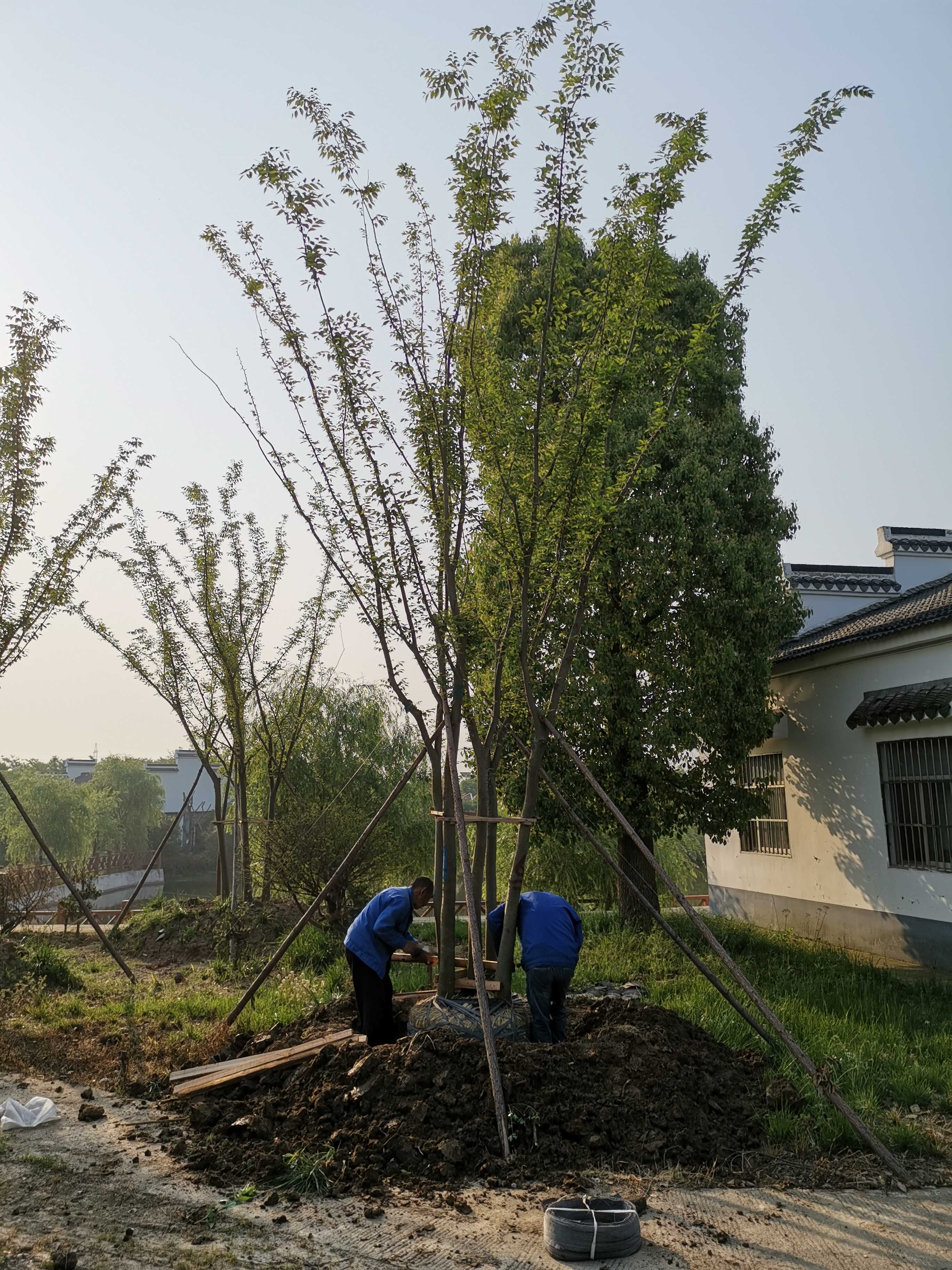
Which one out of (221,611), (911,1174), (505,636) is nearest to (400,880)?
(221,611)

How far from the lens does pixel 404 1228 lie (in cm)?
375

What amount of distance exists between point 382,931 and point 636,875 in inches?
209

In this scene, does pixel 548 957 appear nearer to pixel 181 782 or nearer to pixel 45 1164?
pixel 45 1164

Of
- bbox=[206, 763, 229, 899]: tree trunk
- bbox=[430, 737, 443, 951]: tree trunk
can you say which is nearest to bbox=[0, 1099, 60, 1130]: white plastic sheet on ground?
bbox=[430, 737, 443, 951]: tree trunk

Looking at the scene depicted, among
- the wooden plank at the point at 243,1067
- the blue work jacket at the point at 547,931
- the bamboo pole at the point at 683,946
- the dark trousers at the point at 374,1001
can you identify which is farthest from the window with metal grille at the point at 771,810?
the wooden plank at the point at 243,1067

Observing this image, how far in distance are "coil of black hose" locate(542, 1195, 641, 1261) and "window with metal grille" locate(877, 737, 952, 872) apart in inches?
283

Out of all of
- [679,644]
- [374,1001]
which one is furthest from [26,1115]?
[679,644]

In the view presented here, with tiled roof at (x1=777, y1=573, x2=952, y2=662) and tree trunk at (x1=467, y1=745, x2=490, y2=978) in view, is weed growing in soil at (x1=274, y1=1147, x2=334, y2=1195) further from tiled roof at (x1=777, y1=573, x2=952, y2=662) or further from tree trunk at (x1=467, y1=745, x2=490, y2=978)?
tiled roof at (x1=777, y1=573, x2=952, y2=662)

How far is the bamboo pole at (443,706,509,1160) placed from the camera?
454 cm

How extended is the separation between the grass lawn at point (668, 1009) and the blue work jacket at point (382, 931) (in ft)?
3.91

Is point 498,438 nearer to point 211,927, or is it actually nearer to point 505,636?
point 505,636

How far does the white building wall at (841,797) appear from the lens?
32.0ft

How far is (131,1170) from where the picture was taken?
14.3 feet

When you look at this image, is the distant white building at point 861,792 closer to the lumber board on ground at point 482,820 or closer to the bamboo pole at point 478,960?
the lumber board on ground at point 482,820
